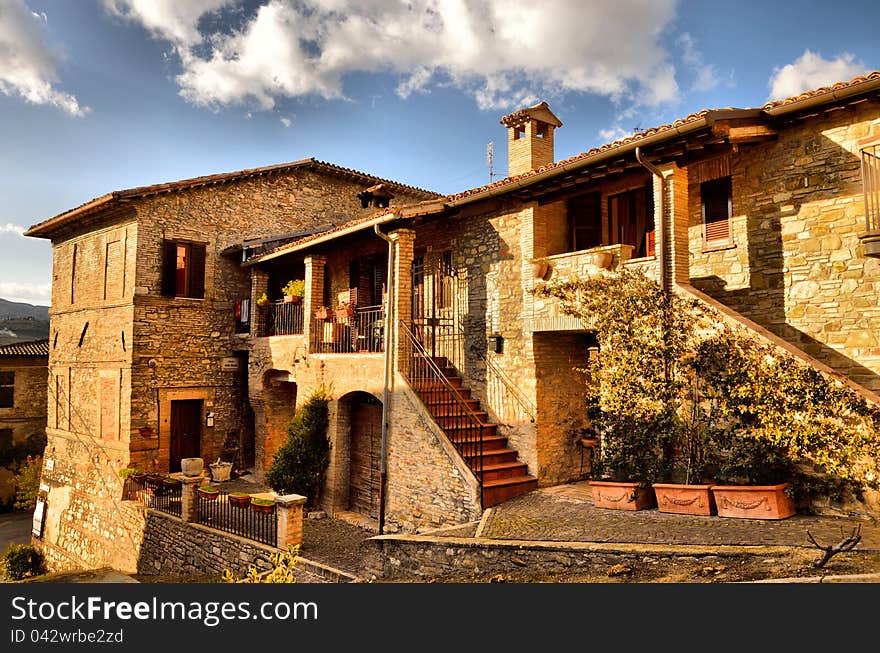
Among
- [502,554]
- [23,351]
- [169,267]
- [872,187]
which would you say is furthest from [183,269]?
[872,187]

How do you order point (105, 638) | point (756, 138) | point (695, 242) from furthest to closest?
point (695, 242) < point (756, 138) < point (105, 638)

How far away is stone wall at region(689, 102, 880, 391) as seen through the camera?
809 cm

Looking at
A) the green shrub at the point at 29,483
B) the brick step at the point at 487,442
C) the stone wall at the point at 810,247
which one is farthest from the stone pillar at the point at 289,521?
the green shrub at the point at 29,483

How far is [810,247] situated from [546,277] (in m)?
4.03

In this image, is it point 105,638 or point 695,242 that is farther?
point 695,242

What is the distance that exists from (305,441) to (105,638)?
1002cm

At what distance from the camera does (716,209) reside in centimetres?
970

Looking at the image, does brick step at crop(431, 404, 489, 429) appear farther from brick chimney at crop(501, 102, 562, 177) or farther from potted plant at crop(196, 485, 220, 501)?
brick chimney at crop(501, 102, 562, 177)

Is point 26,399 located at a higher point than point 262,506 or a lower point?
higher

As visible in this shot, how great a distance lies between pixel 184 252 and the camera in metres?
17.6

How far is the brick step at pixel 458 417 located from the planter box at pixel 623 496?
9.15 ft

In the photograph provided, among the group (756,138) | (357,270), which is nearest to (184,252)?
(357,270)

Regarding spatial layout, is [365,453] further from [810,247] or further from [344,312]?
[810,247]

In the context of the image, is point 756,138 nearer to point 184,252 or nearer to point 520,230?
point 520,230
